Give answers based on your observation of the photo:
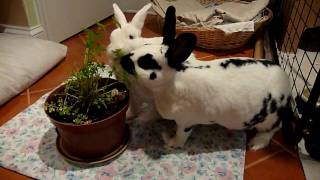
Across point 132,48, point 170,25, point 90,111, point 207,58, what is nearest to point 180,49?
point 170,25

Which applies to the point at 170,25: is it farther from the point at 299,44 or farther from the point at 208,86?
the point at 299,44

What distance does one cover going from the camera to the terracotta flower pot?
3.04ft

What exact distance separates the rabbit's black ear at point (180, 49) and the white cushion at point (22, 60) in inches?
35.1

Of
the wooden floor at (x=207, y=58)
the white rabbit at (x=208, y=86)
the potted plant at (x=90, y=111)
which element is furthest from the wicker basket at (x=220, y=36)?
the potted plant at (x=90, y=111)

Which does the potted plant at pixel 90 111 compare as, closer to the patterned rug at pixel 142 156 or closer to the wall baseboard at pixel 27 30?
the patterned rug at pixel 142 156

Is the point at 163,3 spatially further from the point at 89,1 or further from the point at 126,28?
the point at 126,28

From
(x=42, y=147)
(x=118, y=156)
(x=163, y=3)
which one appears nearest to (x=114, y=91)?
(x=118, y=156)

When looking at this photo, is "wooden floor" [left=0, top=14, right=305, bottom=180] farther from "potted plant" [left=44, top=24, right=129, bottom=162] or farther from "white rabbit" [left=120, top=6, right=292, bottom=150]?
"potted plant" [left=44, top=24, right=129, bottom=162]

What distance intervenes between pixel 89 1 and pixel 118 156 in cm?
144

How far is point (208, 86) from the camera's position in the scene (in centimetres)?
96

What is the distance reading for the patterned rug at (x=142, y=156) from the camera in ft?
3.38

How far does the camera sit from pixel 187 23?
1.87 m

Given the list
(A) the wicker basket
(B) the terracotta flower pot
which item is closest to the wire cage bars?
(A) the wicker basket

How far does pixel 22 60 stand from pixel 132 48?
80 cm
